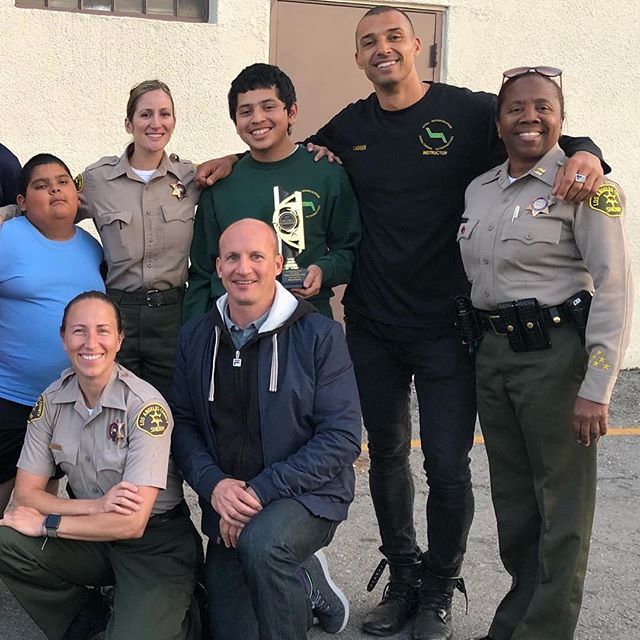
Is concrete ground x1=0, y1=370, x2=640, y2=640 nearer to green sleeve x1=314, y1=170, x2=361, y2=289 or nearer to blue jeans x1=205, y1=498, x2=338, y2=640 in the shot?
blue jeans x1=205, y1=498, x2=338, y2=640

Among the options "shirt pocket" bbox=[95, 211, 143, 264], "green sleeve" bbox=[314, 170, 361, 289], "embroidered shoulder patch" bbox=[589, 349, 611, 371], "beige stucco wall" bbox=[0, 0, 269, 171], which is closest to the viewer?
"embroidered shoulder patch" bbox=[589, 349, 611, 371]

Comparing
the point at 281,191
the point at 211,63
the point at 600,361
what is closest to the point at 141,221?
the point at 281,191

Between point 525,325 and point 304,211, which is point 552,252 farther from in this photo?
point 304,211

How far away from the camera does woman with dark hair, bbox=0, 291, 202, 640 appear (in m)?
3.25

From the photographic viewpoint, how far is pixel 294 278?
362cm

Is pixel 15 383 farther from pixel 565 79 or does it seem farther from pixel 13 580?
pixel 565 79

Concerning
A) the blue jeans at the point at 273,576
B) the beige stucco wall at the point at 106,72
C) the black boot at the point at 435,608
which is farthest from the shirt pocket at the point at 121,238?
the beige stucco wall at the point at 106,72

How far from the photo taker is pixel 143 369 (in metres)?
4.02

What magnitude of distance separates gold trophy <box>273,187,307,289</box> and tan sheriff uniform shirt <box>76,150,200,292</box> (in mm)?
516

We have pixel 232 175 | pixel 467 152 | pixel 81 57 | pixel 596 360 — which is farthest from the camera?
pixel 81 57

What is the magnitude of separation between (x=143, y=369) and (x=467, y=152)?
5.38 feet

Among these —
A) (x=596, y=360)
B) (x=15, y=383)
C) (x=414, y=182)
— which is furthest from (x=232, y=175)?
(x=596, y=360)

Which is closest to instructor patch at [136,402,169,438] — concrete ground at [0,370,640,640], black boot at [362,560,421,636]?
concrete ground at [0,370,640,640]

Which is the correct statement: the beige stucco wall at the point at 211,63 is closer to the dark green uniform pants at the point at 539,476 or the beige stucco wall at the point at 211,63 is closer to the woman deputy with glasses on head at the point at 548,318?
the woman deputy with glasses on head at the point at 548,318
